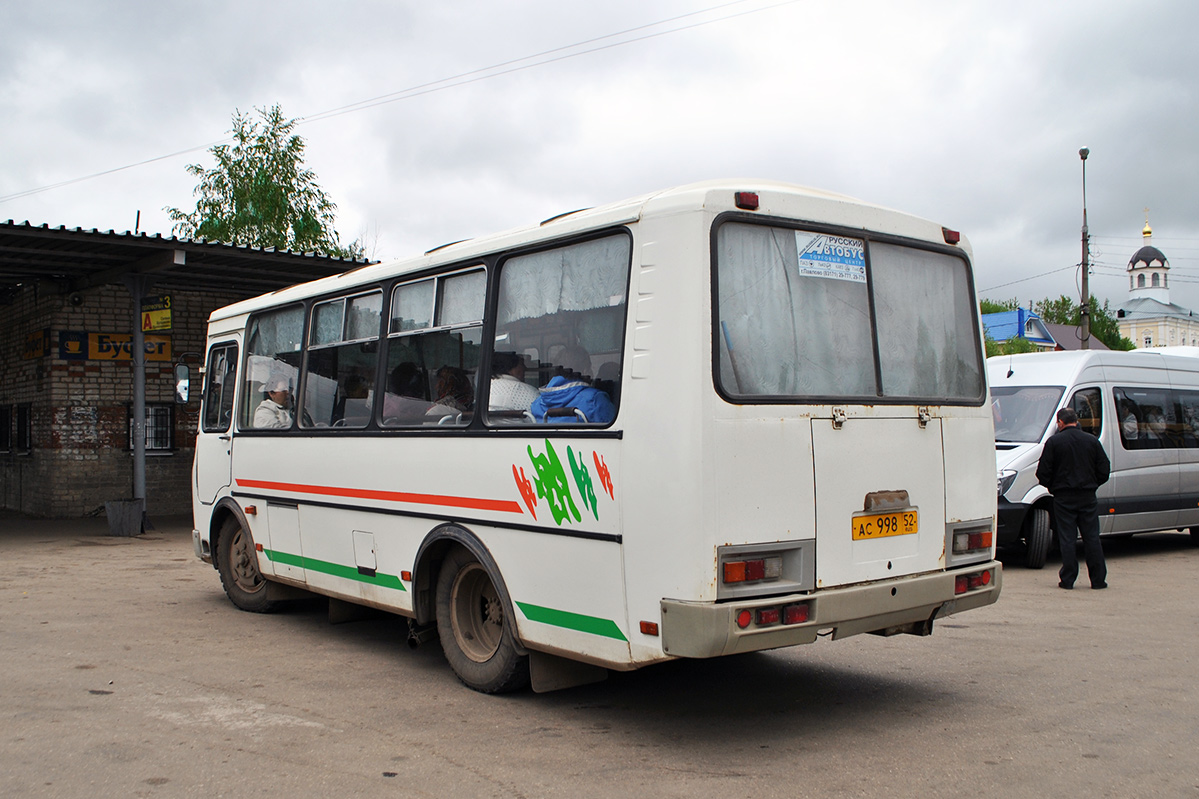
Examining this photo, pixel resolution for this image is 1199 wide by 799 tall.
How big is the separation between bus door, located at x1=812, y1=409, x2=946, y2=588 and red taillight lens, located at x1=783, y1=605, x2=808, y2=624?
19 cm

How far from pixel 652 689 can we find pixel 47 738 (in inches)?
126

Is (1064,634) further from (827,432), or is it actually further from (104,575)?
(104,575)

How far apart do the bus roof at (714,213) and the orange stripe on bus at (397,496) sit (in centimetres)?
141

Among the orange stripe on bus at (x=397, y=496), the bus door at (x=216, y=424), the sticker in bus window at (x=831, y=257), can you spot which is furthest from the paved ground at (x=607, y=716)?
the sticker in bus window at (x=831, y=257)

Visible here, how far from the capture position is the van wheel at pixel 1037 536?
11586 mm

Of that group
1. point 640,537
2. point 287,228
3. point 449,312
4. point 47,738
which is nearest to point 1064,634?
point 640,537

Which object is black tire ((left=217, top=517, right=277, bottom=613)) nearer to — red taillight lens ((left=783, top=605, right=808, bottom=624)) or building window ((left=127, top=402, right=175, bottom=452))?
red taillight lens ((left=783, top=605, right=808, bottom=624))

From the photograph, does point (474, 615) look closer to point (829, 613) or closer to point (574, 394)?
point (574, 394)

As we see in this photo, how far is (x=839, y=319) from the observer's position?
5.30 meters

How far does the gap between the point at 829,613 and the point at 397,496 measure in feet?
9.54

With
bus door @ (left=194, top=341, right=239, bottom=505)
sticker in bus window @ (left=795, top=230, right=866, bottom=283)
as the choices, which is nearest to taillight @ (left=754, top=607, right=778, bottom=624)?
sticker in bus window @ (left=795, top=230, right=866, bottom=283)

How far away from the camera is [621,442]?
4867 mm

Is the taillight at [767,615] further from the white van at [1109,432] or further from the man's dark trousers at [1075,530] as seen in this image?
the white van at [1109,432]

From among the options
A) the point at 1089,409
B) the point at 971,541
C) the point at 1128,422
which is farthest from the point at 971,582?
the point at 1128,422
